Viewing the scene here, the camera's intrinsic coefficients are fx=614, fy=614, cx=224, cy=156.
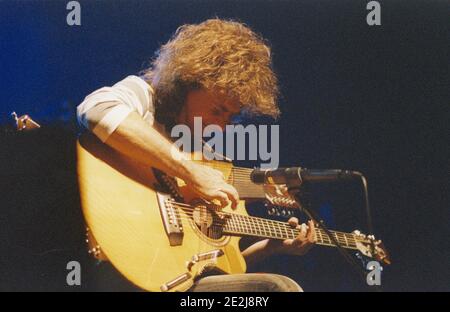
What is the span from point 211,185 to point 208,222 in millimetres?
164

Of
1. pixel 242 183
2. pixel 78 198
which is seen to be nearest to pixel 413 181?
pixel 242 183

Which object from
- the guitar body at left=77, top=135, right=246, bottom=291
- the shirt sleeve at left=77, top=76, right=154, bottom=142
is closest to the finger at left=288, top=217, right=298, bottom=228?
the guitar body at left=77, top=135, right=246, bottom=291

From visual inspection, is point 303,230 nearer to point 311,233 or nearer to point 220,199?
point 311,233

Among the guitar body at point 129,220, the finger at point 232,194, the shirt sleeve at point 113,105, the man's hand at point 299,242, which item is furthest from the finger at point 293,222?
the shirt sleeve at point 113,105

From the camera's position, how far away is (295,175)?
8.93 feet

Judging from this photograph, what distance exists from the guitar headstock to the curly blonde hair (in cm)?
69

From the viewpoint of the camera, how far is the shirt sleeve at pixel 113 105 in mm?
2607

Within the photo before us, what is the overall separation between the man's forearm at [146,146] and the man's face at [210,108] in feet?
0.60

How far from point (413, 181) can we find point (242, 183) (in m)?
0.83

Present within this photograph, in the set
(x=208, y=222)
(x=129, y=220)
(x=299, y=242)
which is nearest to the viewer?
(x=129, y=220)

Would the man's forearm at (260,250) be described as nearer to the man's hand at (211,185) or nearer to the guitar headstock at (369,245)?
the man's hand at (211,185)

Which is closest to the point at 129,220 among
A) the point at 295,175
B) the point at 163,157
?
the point at 163,157

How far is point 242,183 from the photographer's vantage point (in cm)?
278
